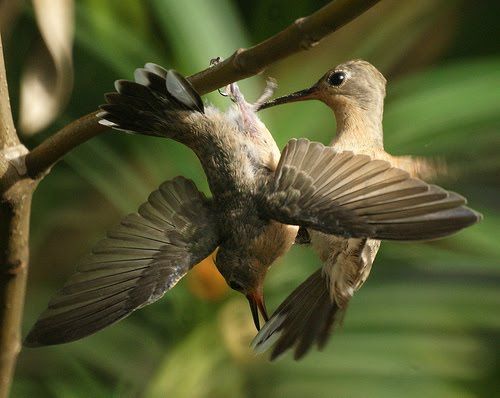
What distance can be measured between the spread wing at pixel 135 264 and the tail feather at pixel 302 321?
13 cm

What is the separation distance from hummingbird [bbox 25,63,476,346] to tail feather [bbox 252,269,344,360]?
0.09 ft

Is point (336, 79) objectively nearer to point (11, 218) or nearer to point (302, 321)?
point (302, 321)

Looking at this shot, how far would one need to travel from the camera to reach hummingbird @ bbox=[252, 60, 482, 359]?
1165mm

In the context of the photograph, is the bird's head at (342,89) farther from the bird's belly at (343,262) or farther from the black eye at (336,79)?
the bird's belly at (343,262)

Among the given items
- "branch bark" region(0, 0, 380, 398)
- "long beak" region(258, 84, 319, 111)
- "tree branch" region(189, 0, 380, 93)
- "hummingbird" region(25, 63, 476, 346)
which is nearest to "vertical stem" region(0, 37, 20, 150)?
"branch bark" region(0, 0, 380, 398)

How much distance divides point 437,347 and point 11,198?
5.15ft

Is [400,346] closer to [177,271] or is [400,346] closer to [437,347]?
[437,347]

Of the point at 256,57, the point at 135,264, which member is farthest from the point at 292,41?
the point at 135,264

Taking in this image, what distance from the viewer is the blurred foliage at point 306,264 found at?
80.6 inches

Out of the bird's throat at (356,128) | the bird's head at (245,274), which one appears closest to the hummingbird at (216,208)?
the bird's head at (245,274)

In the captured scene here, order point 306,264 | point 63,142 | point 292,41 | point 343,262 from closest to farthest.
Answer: point 292,41, point 63,142, point 343,262, point 306,264

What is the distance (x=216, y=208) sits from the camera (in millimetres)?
1275

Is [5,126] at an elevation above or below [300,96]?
above

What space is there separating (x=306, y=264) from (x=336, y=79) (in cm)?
90
